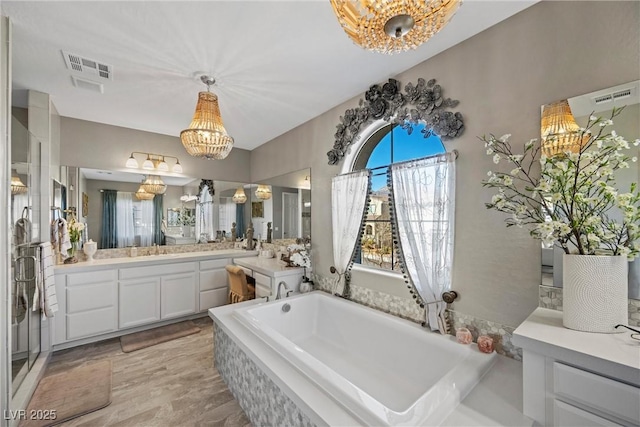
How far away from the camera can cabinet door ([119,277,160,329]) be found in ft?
10.7

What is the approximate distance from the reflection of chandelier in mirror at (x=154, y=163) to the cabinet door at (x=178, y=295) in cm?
155

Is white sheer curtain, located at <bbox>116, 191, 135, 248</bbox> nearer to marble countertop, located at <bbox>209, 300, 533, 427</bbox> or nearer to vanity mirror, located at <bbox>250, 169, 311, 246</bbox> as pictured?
vanity mirror, located at <bbox>250, 169, 311, 246</bbox>

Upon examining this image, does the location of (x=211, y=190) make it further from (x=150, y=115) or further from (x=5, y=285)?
(x=5, y=285)

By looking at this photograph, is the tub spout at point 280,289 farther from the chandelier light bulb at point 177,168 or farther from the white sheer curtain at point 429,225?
the chandelier light bulb at point 177,168

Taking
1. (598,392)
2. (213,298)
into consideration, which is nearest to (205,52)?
(598,392)

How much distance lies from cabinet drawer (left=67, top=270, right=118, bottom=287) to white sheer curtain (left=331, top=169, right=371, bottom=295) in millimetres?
2620

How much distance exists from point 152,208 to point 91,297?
1326mm

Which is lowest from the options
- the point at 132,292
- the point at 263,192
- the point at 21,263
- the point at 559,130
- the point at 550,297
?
the point at 132,292

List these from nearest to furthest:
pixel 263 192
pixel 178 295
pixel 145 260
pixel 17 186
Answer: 1. pixel 17 186
2. pixel 145 260
3. pixel 178 295
4. pixel 263 192

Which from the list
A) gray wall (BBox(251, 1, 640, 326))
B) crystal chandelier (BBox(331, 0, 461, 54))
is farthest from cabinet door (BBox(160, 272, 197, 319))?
crystal chandelier (BBox(331, 0, 461, 54))

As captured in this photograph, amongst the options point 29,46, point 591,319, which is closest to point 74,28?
point 29,46

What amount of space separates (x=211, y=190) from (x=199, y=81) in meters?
2.20

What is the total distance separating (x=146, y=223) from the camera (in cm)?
385

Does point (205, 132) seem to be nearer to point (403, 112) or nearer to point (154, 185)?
point (403, 112)
